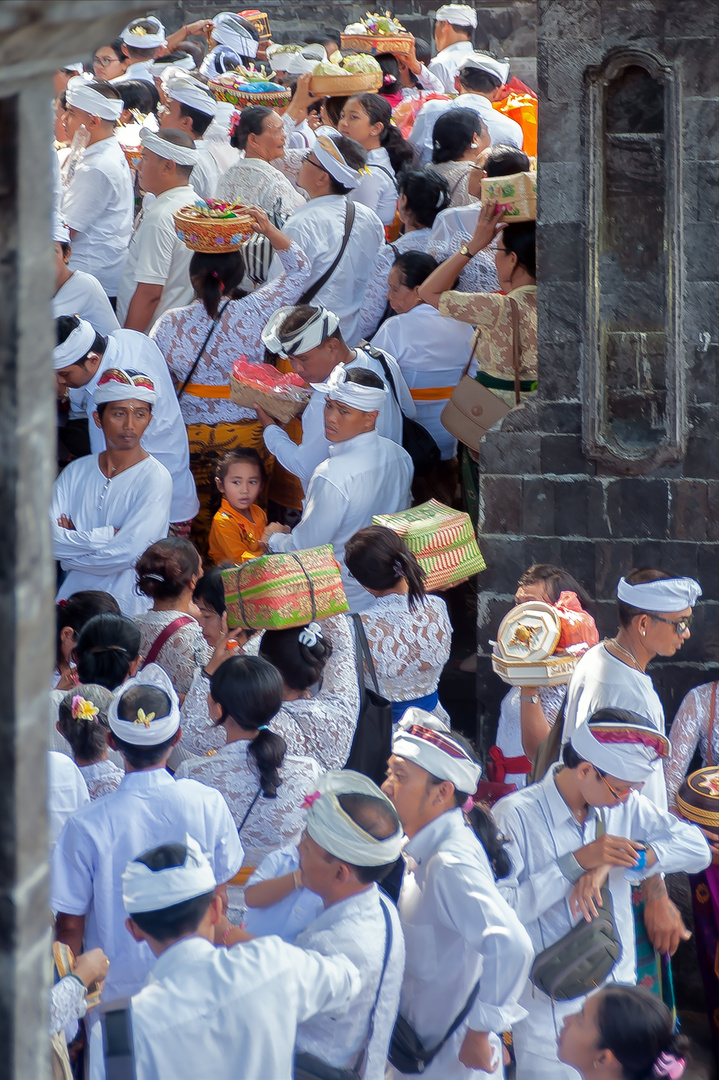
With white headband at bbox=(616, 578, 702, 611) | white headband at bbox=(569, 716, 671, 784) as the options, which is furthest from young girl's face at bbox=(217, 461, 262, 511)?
white headband at bbox=(569, 716, 671, 784)

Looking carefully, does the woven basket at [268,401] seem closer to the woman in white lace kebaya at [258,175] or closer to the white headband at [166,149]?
the white headband at [166,149]

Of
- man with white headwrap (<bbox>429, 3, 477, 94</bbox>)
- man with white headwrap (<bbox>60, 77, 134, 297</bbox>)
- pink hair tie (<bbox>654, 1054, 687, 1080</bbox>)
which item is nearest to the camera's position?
pink hair tie (<bbox>654, 1054, 687, 1080</bbox>)

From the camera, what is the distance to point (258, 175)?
26.0ft

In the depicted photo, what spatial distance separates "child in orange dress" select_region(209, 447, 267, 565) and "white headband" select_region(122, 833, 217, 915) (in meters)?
3.28

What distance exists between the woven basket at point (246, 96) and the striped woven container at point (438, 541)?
5.78 metres

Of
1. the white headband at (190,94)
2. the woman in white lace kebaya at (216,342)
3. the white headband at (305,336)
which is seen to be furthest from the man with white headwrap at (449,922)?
the white headband at (190,94)

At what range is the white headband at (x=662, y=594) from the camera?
15.9 ft

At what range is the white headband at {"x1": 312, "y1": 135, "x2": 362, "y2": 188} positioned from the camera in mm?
7309

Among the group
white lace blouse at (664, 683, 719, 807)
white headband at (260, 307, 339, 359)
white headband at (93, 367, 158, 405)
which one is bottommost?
white lace blouse at (664, 683, 719, 807)

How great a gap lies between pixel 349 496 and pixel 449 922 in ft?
8.59

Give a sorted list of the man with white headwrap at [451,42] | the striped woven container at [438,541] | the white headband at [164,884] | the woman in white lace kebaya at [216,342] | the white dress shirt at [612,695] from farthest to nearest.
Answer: the man with white headwrap at [451,42] < the woman in white lace kebaya at [216,342] < the striped woven container at [438,541] < the white dress shirt at [612,695] < the white headband at [164,884]

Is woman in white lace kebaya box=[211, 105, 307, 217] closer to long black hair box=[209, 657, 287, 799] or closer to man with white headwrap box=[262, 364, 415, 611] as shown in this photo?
man with white headwrap box=[262, 364, 415, 611]

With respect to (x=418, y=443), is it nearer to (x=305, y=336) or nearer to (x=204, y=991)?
(x=305, y=336)

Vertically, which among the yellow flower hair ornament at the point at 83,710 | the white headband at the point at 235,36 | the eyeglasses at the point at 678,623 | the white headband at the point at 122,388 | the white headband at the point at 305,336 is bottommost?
the eyeglasses at the point at 678,623
